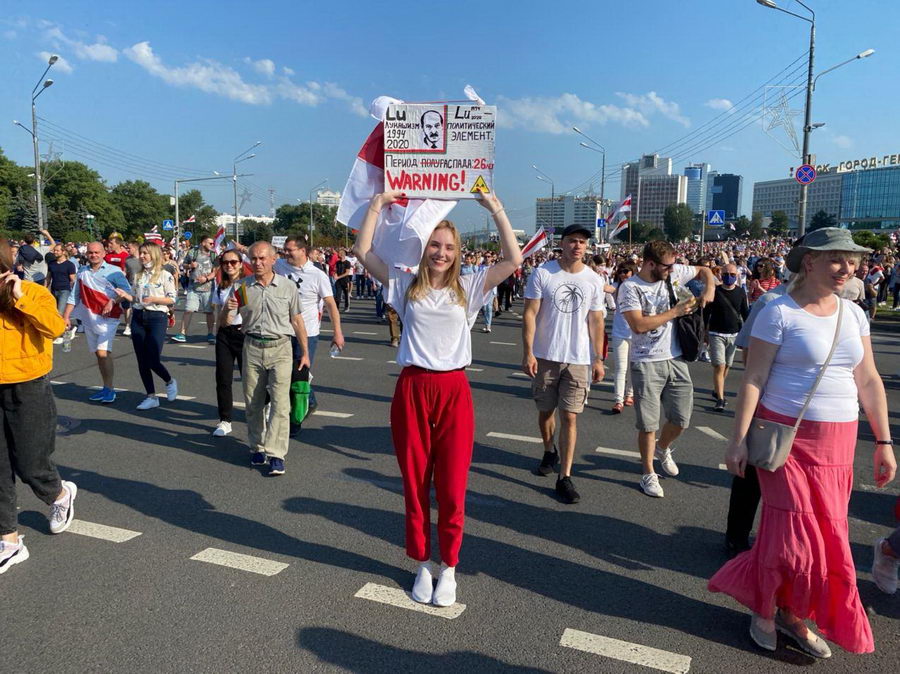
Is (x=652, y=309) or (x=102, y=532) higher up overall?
(x=652, y=309)

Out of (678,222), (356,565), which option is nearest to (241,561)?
(356,565)

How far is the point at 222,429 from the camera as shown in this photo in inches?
251

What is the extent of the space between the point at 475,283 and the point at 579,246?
1787 millimetres

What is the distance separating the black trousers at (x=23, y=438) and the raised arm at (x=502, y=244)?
2641 millimetres

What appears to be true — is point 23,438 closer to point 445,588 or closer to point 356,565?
point 356,565

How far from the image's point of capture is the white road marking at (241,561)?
3.65 m

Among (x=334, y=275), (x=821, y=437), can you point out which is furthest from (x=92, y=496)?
(x=334, y=275)

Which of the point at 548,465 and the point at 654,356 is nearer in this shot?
the point at 654,356

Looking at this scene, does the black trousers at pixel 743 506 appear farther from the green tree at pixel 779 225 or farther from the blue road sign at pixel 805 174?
the green tree at pixel 779 225

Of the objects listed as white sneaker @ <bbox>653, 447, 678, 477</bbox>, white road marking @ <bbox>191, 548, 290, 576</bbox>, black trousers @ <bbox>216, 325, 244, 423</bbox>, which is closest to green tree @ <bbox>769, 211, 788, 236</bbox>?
white sneaker @ <bbox>653, 447, 678, 477</bbox>

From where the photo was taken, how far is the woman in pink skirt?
9.18 ft

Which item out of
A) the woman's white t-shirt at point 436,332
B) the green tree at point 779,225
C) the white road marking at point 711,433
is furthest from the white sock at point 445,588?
the green tree at point 779,225

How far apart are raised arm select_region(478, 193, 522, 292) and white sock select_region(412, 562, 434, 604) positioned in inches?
58.2

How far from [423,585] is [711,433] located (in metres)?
4.50
